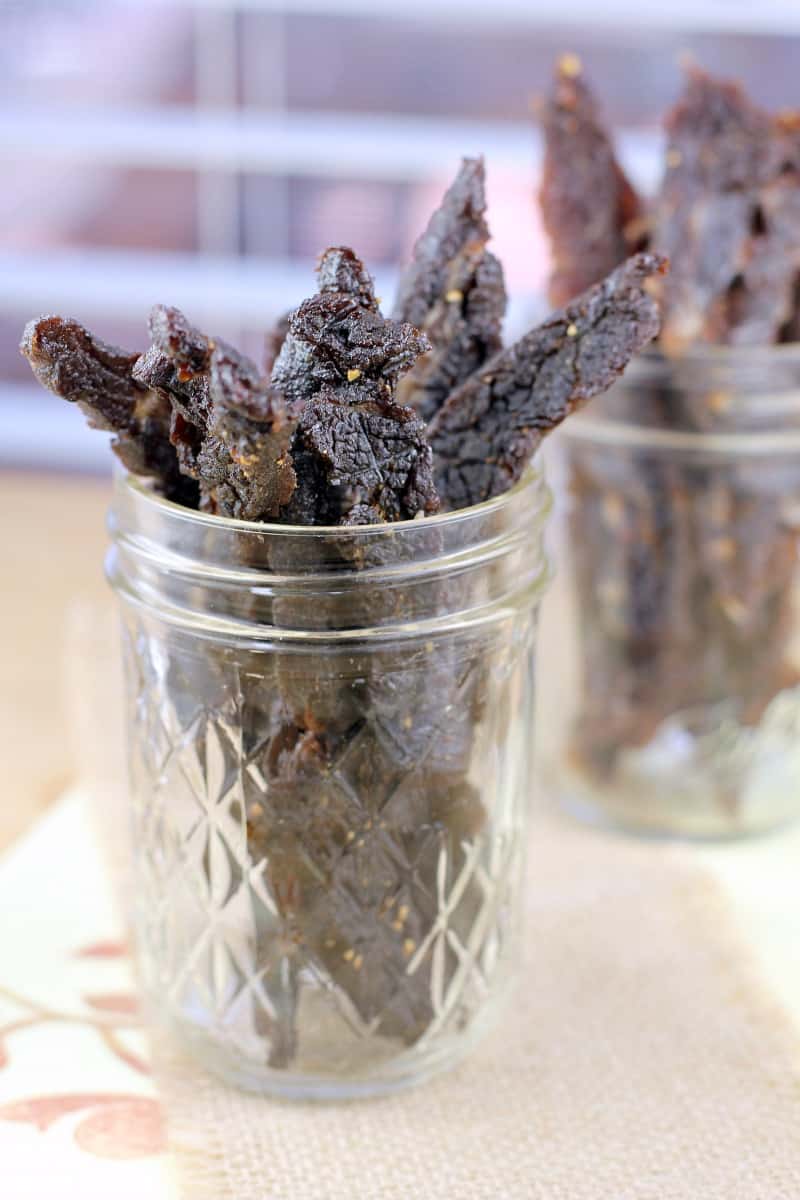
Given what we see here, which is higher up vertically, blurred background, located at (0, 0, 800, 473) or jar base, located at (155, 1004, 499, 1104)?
blurred background, located at (0, 0, 800, 473)

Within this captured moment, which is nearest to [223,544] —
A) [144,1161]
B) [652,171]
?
[144,1161]

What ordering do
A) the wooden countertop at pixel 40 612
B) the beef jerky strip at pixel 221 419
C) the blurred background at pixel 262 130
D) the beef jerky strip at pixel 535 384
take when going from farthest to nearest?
1. the blurred background at pixel 262 130
2. the wooden countertop at pixel 40 612
3. the beef jerky strip at pixel 535 384
4. the beef jerky strip at pixel 221 419

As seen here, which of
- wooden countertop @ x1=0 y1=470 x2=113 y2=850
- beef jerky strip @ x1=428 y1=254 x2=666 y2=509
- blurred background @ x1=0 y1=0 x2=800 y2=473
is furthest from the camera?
blurred background @ x1=0 y1=0 x2=800 y2=473

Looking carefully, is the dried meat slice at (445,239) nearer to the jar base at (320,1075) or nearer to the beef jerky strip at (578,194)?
the beef jerky strip at (578,194)

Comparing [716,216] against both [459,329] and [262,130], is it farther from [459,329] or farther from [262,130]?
[262,130]

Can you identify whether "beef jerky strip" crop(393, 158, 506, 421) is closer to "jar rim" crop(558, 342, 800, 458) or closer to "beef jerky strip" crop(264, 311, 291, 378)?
"beef jerky strip" crop(264, 311, 291, 378)

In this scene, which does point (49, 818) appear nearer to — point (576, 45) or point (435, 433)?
point (435, 433)

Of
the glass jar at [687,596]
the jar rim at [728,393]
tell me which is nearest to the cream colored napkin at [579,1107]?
the glass jar at [687,596]

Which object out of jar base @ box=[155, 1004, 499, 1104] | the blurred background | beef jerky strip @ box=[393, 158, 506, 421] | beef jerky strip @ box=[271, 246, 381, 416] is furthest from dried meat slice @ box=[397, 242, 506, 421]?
the blurred background
